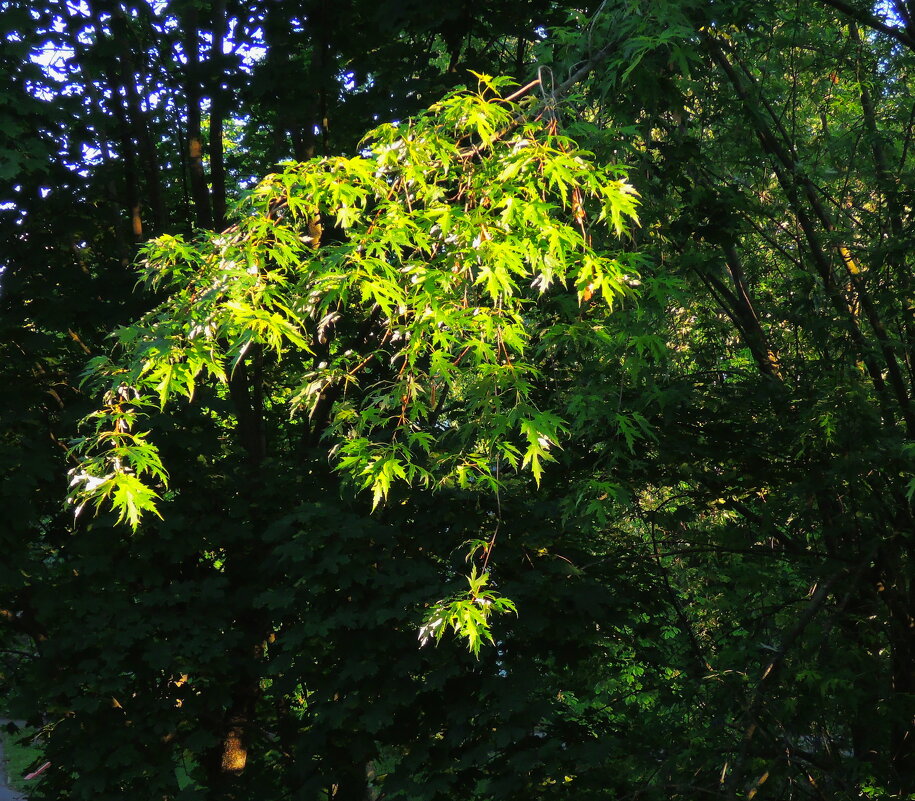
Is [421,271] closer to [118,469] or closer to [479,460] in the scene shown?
[479,460]

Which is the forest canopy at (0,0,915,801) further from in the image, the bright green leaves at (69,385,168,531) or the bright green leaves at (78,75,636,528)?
the bright green leaves at (69,385,168,531)

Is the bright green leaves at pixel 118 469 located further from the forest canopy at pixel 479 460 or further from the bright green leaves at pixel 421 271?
the forest canopy at pixel 479 460

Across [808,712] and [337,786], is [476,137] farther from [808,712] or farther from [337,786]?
[337,786]

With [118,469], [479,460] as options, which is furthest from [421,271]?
[118,469]

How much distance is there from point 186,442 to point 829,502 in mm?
4344

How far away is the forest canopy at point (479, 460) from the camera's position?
184 inches

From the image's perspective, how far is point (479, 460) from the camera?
3902mm

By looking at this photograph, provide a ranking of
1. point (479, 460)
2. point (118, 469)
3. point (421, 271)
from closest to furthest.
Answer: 1. point (118, 469)
2. point (421, 271)
3. point (479, 460)

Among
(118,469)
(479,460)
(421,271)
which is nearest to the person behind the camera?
(118,469)

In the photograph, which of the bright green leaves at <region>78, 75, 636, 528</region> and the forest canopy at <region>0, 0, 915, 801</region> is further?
the forest canopy at <region>0, 0, 915, 801</region>

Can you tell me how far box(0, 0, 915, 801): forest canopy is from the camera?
467 centimetres

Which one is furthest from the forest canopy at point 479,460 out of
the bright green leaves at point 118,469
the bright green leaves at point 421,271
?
the bright green leaves at point 118,469

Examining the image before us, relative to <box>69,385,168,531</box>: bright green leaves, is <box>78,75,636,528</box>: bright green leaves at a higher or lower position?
higher

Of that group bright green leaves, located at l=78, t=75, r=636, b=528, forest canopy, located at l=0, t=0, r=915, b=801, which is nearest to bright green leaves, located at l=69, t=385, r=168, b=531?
bright green leaves, located at l=78, t=75, r=636, b=528
